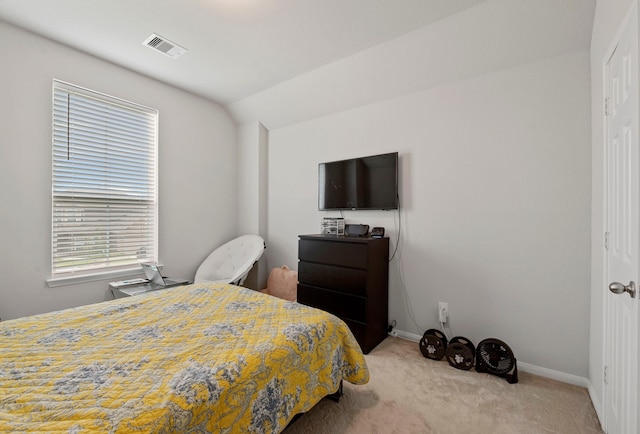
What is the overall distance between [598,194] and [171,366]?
2495 millimetres

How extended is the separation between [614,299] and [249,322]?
1.89 metres

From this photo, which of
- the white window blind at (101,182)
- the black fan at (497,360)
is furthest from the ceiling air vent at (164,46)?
the black fan at (497,360)

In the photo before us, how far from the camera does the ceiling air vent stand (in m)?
2.38

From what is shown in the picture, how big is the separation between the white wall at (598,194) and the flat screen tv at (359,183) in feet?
4.49

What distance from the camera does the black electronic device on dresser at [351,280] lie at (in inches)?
96.8

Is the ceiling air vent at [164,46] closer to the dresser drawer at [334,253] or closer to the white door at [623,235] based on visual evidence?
the dresser drawer at [334,253]

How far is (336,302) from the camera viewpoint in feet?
8.61

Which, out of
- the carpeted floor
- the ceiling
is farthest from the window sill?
the carpeted floor

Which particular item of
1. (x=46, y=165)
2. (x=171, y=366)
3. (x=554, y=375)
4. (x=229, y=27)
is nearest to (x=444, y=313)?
(x=554, y=375)

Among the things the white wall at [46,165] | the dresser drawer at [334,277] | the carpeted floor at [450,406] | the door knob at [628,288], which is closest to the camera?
the door knob at [628,288]

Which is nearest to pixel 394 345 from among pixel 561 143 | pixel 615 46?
pixel 561 143

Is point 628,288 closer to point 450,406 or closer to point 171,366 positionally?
point 450,406

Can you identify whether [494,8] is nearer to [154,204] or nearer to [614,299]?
[614,299]

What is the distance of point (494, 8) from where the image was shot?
6.36ft
